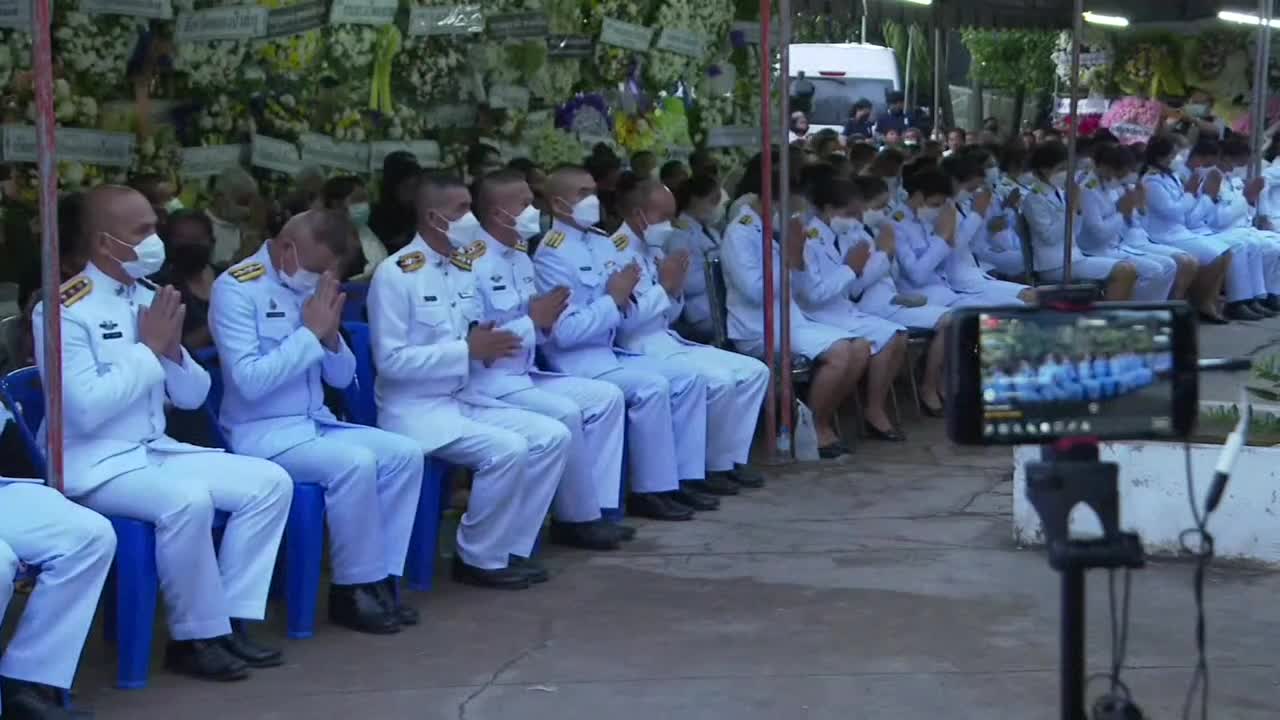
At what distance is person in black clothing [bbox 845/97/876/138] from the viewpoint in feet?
78.7

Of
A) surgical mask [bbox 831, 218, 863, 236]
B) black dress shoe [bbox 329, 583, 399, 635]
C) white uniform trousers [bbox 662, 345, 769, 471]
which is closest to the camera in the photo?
black dress shoe [bbox 329, 583, 399, 635]

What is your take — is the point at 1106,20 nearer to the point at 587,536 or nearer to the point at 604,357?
the point at 604,357

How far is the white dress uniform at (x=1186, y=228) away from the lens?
46.6 ft

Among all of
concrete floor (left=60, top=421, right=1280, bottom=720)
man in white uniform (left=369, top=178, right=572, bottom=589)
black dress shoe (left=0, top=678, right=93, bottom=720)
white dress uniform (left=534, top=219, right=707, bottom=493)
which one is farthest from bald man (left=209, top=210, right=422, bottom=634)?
white dress uniform (left=534, top=219, right=707, bottom=493)

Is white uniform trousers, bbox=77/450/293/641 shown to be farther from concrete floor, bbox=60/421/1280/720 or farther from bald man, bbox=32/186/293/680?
concrete floor, bbox=60/421/1280/720

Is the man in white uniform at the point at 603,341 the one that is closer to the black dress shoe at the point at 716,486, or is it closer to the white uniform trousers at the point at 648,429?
the white uniform trousers at the point at 648,429

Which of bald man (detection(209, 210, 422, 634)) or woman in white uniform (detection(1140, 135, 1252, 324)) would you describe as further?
woman in white uniform (detection(1140, 135, 1252, 324))

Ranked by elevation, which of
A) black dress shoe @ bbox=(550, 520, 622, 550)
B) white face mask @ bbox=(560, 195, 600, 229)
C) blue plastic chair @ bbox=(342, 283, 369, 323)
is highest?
white face mask @ bbox=(560, 195, 600, 229)

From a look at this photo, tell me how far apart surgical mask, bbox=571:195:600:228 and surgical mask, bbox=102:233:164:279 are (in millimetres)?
2522

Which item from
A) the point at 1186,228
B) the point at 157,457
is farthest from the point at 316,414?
the point at 1186,228

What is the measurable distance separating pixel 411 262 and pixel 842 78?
19838mm

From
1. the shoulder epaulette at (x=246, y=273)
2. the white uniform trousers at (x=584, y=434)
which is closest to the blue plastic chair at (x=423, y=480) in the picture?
the white uniform trousers at (x=584, y=434)

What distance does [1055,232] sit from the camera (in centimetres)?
1254

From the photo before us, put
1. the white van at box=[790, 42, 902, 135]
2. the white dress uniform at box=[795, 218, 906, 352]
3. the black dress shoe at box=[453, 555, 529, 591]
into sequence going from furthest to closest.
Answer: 1. the white van at box=[790, 42, 902, 135]
2. the white dress uniform at box=[795, 218, 906, 352]
3. the black dress shoe at box=[453, 555, 529, 591]
